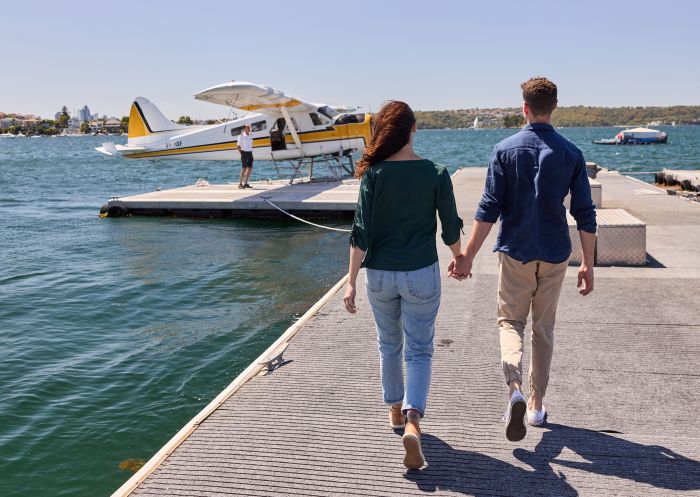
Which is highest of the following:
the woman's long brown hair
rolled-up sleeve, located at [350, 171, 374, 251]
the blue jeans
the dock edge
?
the woman's long brown hair

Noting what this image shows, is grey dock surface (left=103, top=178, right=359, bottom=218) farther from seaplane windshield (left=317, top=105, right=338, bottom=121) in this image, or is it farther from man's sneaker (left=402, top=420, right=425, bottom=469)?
man's sneaker (left=402, top=420, right=425, bottom=469)

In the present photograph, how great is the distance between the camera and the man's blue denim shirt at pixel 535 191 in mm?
3244

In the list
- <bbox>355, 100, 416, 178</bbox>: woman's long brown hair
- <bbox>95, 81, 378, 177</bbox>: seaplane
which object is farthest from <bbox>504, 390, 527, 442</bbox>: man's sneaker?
<bbox>95, 81, 378, 177</bbox>: seaplane

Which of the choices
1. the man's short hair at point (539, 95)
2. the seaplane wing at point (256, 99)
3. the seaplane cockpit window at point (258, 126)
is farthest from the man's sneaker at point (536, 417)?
the seaplane cockpit window at point (258, 126)

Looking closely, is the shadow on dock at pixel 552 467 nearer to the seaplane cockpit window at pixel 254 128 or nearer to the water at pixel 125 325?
the water at pixel 125 325

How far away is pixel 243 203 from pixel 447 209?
1294cm

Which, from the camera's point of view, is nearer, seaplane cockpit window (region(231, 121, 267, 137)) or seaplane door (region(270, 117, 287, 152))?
seaplane door (region(270, 117, 287, 152))

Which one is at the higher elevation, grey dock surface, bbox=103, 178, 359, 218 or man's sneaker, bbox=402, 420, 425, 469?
grey dock surface, bbox=103, 178, 359, 218

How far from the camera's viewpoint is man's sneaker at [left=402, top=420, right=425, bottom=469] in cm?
301

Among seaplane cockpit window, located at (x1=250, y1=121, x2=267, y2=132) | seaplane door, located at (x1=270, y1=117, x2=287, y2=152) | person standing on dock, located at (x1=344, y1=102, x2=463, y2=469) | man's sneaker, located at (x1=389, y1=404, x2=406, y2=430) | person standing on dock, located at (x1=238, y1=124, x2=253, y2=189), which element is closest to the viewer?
person standing on dock, located at (x1=344, y1=102, x2=463, y2=469)

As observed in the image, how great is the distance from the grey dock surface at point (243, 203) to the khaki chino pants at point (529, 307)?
1156cm

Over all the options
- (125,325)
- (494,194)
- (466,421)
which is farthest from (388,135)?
(125,325)

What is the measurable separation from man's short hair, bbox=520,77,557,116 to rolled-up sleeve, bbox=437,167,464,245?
1.84 feet

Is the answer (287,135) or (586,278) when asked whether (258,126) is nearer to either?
(287,135)
